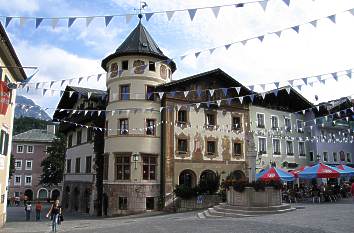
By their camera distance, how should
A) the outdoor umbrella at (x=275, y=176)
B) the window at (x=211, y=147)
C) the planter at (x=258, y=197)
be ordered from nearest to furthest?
1. the planter at (x=258, y=197)
2. the outdoor umbrella at (x=275, y=176)
3. the window at (x=211, y=147)

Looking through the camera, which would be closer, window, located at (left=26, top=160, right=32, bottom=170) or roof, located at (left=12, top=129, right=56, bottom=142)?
roof, located at (left=12, top=129, right=56, bottom=142)

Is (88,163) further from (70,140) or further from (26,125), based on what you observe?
(26,125)

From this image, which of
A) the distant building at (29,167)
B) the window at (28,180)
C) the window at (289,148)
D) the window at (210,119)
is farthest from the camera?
the window at (28,180)

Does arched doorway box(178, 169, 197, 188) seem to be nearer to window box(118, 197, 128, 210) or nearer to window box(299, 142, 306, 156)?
window box(118, 197, 128, 210)

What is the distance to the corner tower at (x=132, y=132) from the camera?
93.4ft

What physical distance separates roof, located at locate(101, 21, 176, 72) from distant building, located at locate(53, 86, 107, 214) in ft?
12.7

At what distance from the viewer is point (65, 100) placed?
3991cm

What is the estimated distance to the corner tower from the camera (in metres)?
28.5

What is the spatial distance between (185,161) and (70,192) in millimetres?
15377

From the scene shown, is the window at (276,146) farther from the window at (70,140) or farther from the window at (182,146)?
the window at (70,140)

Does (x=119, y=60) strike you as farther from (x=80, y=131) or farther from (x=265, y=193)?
(x=265, y=193)

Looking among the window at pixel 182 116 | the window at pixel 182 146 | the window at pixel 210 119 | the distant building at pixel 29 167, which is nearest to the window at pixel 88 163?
the window at pixel 182 146

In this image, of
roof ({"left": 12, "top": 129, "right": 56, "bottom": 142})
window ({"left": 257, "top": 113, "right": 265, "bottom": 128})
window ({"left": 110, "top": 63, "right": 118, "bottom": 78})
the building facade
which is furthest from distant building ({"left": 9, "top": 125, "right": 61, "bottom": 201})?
the building facade

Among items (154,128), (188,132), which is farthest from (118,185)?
(188,132)
